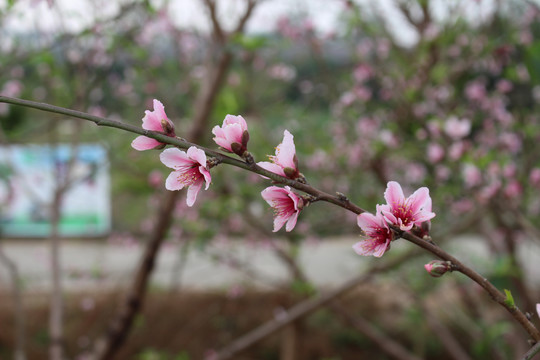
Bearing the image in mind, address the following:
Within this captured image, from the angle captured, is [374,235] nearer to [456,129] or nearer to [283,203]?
[283,203]

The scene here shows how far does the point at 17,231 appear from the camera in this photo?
21.4 feet

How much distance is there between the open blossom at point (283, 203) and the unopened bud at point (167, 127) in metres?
0.12

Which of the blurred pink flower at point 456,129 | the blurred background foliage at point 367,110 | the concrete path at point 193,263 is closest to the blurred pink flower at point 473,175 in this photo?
the blurred background foliage at point 367,110

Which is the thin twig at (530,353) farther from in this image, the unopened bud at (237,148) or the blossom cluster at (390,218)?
the unopened bud at (237,148)

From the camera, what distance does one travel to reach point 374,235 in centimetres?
58

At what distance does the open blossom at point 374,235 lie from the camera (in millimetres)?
547

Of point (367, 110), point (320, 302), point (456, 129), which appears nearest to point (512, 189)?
point (456, 129)

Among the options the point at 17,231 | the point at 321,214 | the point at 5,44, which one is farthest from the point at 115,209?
the point at 5,44

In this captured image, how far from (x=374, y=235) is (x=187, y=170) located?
0.75ft

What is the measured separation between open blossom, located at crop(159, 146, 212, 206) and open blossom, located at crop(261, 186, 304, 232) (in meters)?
0.07

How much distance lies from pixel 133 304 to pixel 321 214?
1881 millimetres

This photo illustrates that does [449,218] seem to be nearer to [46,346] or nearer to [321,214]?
[321,214]

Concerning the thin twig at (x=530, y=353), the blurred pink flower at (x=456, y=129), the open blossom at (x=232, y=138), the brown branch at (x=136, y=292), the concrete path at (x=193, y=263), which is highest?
the concrete path at (x=193, y=263)

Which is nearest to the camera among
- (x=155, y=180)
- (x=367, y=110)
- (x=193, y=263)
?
(x=155, y=180)
